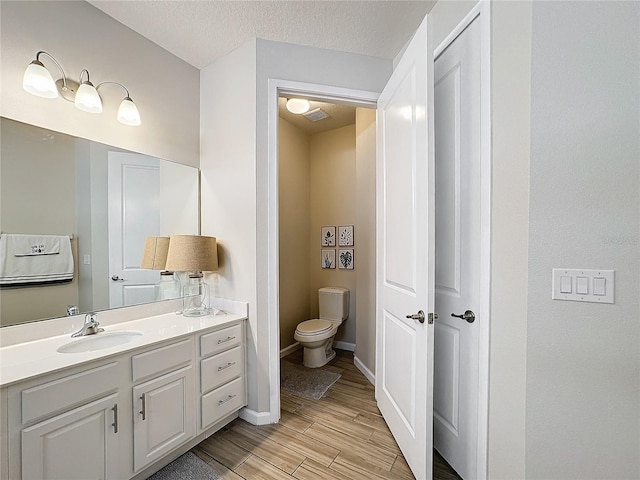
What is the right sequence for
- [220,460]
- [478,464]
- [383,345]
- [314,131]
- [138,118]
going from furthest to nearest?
[314,131], [383,345], [138,118], [220,460], [478,464]

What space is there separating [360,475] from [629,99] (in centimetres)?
198

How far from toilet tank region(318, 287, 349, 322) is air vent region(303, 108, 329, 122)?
6.49ft

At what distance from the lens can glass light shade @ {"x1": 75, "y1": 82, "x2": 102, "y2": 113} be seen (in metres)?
1.52

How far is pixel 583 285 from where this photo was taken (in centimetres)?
97

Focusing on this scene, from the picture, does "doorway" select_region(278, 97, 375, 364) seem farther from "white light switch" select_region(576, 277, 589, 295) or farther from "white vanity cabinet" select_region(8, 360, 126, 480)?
"white vanity cabinet" select_region(8, 360, 126, 480)

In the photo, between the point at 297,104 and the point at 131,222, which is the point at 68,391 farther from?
the point at 297,104

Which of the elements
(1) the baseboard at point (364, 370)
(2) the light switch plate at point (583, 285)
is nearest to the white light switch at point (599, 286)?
(2) the light switch plate at point (583, 285)

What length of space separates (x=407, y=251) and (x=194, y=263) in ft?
4.42

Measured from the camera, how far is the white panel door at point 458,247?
1330 millimetres

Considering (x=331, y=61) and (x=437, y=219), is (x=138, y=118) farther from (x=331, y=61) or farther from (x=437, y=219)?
(x=437, y=219)

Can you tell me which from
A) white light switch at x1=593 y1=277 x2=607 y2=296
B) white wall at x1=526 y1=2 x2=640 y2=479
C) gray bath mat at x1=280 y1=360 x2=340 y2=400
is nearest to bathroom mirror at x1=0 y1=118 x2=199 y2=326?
gray bath mat at x1=280 y1=360 x2=340 y2=400

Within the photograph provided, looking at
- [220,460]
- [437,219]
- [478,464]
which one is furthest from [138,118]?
[478,464]

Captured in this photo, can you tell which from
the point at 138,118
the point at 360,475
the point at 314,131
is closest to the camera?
the point at 360,475

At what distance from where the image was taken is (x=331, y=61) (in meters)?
2.03
